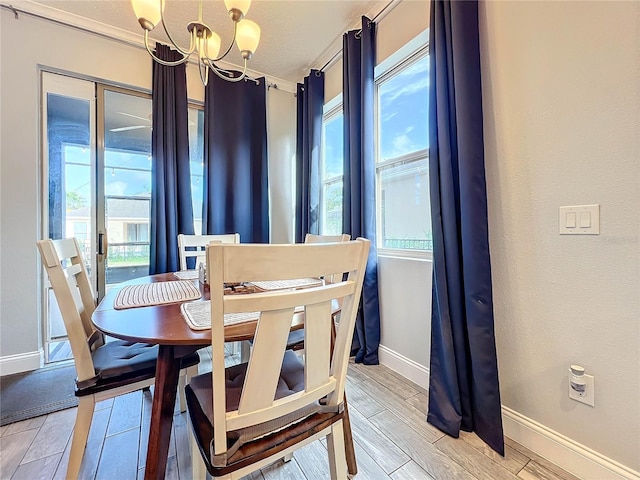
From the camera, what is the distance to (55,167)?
2270 millimetres

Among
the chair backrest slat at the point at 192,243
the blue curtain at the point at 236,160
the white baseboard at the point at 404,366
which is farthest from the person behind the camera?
the blue curtain at the point at 236,160

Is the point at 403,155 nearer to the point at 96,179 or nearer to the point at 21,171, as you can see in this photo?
the point at 96,179

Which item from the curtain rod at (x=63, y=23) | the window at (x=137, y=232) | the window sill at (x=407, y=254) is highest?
the curtain rod at (x=63, y=23)

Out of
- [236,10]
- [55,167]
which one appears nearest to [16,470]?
[55,167]

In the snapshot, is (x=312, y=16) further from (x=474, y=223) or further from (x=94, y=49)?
(x=474, y=223)

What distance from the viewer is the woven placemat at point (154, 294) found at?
1130 mm

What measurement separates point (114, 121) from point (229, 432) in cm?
287

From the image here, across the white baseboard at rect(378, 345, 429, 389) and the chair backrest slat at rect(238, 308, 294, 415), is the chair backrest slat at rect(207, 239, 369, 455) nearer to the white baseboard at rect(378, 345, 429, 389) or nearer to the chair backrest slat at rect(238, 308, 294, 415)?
the chair backrest slat at rect(238, 308, 294, 415)

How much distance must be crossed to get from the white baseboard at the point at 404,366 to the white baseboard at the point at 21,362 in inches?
103

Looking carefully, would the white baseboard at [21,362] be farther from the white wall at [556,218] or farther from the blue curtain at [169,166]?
the white wall at [556,218]

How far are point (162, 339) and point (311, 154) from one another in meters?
2.38

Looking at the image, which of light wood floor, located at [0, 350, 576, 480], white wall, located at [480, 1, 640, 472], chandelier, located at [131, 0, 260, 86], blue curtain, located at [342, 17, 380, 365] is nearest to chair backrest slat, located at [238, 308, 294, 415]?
A: light wood floor, located at [0, 350, 576, 480]

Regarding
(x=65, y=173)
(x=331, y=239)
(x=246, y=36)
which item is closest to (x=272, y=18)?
(x=246, y=36)

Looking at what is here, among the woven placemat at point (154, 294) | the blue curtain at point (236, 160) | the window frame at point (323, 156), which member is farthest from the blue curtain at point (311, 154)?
the woven placemat at point (154, 294)
